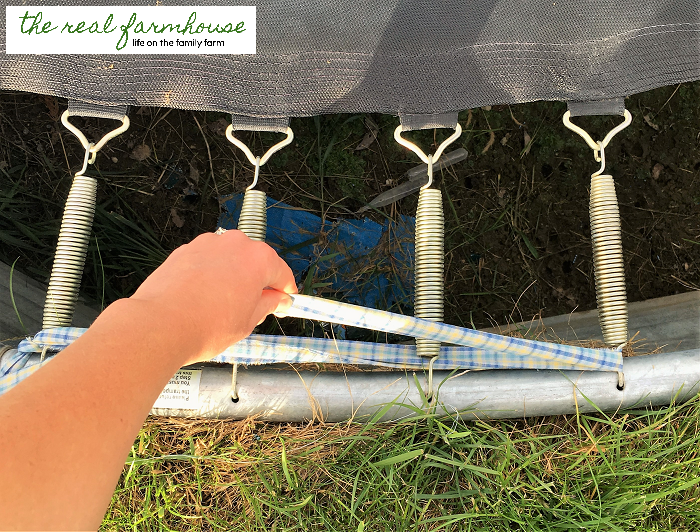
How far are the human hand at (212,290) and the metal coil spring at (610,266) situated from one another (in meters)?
0.66

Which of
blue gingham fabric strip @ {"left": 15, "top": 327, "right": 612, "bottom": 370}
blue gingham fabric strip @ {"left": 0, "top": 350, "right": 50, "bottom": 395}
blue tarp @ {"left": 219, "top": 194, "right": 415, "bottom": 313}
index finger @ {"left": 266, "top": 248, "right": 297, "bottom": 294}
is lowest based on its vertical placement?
blue gingham fabric strip @ {"left": 0, "top": 350, "right": 50, "bottom": 395}

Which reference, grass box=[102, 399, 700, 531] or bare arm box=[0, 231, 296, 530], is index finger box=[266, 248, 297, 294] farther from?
grass box=[102, 399, 700, 531]

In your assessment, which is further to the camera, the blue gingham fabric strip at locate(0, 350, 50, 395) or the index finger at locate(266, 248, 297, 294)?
the blue gingham fabric strip at locate(0, 350, 50, 395)

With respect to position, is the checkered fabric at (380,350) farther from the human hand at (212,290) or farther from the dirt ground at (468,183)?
the dirt ground at (468,183)

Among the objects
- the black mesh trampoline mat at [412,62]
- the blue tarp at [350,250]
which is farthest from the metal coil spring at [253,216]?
the blue tarp at [350,250]

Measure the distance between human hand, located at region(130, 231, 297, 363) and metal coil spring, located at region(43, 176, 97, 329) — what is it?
446 mm

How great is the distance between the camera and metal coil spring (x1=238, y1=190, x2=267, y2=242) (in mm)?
1069

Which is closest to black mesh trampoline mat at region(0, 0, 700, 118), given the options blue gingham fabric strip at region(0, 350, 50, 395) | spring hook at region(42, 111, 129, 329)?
spring hook at region(42, 111, 129, 329)

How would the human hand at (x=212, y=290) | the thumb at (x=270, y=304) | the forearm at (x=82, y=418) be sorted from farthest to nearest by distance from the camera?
the thumb at (x=270, y=304) → the human hand at (x=212, y=290) → the forearm at (x=82, y=418)

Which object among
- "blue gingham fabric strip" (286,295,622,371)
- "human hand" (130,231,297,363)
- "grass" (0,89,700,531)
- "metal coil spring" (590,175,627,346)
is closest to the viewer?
"human hand" (130,231,297,363)

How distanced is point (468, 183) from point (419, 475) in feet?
2.49

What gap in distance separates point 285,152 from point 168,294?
825 mm

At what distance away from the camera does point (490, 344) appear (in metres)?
1.00

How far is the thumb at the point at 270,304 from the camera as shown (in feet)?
2.61
